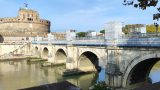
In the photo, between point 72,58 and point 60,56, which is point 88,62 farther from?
point 60,56

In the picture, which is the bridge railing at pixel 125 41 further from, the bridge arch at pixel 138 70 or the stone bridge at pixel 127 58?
the bridge arch at pixel 138 70

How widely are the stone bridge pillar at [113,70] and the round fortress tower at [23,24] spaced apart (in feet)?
148

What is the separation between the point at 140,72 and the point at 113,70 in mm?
2513

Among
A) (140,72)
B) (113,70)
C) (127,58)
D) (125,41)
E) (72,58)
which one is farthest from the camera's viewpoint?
(72,58)

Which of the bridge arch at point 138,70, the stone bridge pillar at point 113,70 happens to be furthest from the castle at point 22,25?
the bridge arch at point 138,70

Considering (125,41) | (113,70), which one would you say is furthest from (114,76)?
(125,41)

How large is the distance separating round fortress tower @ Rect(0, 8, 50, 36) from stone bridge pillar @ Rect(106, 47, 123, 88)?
4505 cm

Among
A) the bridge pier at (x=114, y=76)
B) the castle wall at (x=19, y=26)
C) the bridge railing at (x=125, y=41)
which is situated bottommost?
the bridge pier at (x=114, y=76)

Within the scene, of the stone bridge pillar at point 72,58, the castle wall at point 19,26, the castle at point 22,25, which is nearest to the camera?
the stone bridge pillar at point 72,58

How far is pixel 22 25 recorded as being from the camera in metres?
62.8

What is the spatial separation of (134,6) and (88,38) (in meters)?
17.4

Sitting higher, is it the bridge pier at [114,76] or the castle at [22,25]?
the castle at [22,25]

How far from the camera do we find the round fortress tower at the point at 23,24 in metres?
61.9

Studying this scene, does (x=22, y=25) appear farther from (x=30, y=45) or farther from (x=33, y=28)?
(x=30, y=45)
